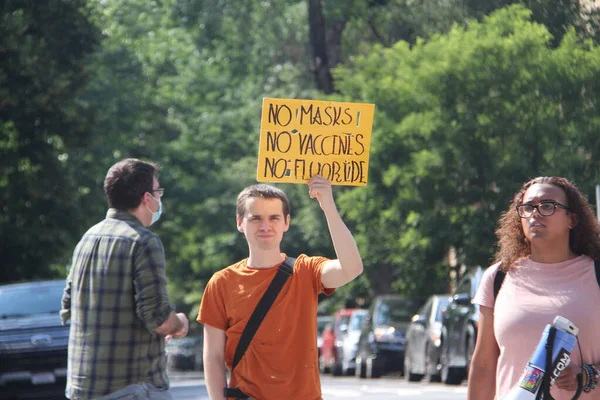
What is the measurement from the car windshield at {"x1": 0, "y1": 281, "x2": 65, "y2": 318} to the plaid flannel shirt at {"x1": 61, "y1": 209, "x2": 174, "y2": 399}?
9728mm

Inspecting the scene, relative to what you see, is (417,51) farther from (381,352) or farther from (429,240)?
(381,352)

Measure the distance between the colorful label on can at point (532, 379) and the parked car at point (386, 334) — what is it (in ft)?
76.7

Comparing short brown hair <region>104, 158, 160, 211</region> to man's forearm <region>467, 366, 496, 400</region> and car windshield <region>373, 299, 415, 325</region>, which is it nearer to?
man's forearm <region>467, 366, 496, 400</region>

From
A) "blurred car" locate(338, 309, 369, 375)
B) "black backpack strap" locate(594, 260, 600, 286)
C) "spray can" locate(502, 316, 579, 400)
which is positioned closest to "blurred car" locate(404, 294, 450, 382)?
"blurred car" locate(338, 309, 369, 375)

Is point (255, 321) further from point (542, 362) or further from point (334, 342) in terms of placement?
point (334, 342)

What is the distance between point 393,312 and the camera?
94.0 ft

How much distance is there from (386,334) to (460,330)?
26.2ft

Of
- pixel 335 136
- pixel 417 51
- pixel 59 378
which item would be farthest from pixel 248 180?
pixel 335 136

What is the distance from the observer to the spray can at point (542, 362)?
4969 millimetres

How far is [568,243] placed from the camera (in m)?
5.70

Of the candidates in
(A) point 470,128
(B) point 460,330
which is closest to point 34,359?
(B) point 460,330

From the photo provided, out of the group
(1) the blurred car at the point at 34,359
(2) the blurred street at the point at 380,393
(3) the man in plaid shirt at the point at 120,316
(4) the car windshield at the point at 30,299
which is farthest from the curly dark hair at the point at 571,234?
(2) the blurred street at the point at 380,393

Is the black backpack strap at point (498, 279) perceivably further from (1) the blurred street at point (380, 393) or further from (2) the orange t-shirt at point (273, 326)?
(1) the blurred street at point (380, 393)

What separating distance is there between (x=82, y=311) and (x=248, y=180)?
125ft
